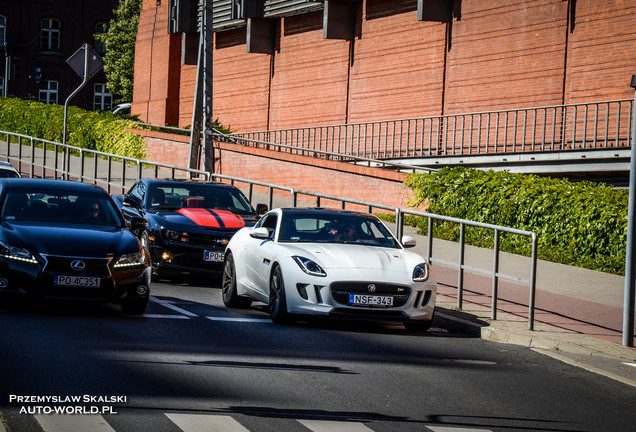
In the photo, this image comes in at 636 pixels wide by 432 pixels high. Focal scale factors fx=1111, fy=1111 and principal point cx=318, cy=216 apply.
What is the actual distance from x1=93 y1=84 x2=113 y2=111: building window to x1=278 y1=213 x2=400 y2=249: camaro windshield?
2533 inches

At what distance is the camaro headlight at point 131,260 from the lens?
11.7m

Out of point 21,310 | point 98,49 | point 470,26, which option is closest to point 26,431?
point 21,310

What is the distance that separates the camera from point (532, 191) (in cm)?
2031

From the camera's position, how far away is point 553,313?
14008 millimetres

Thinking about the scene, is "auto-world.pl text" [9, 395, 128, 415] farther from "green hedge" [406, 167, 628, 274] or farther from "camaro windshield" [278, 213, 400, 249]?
"green hedge" [406, 167, 628, 274]

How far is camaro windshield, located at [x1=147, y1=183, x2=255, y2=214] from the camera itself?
17281mm

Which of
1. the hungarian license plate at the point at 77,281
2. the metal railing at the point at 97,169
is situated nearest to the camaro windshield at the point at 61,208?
the hungarian license plate at the point at 77,281

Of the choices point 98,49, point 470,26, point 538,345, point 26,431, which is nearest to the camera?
point 26,431

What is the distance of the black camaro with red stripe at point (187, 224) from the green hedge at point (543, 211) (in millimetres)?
5513

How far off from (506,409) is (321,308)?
390 centimetres

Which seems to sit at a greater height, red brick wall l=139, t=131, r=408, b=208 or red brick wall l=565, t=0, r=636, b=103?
red brick wall l=565, t=0, r=636, b=103

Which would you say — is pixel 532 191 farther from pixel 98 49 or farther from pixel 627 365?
pixel 98 49

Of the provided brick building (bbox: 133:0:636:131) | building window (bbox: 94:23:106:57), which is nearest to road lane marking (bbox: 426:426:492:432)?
brick building (bbox: 133:0:636:131)

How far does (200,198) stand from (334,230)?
4604 millimetres
